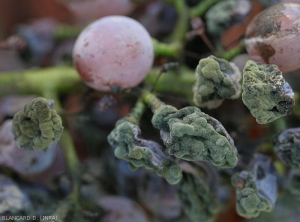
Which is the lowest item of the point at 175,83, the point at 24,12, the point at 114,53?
the point at 24,12

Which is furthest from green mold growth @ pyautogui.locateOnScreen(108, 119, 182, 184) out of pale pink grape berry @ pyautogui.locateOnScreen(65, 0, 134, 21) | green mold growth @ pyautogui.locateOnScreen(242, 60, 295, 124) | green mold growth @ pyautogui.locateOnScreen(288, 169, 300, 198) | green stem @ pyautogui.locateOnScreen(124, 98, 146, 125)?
pale pink grape berry @ pyautogui.locateOnScreen(65, 0, 134, 21)

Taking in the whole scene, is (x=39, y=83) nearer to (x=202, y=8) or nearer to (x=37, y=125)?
(x=37, y=125)

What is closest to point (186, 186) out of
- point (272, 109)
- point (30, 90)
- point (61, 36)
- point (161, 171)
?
point (161, 171)

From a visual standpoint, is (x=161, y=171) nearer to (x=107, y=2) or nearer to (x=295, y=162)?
(x=295, y=162)

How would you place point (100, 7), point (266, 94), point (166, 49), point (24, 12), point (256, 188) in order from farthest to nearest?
point (24, 12) < point (100, 7) < point (166, 49) < point (256, 188) < point (266, 94)

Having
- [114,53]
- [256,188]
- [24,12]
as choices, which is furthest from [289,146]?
[24,12]

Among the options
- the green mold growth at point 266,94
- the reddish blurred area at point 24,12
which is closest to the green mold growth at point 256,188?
the green mold growth at point 266,94

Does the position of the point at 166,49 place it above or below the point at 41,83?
above
